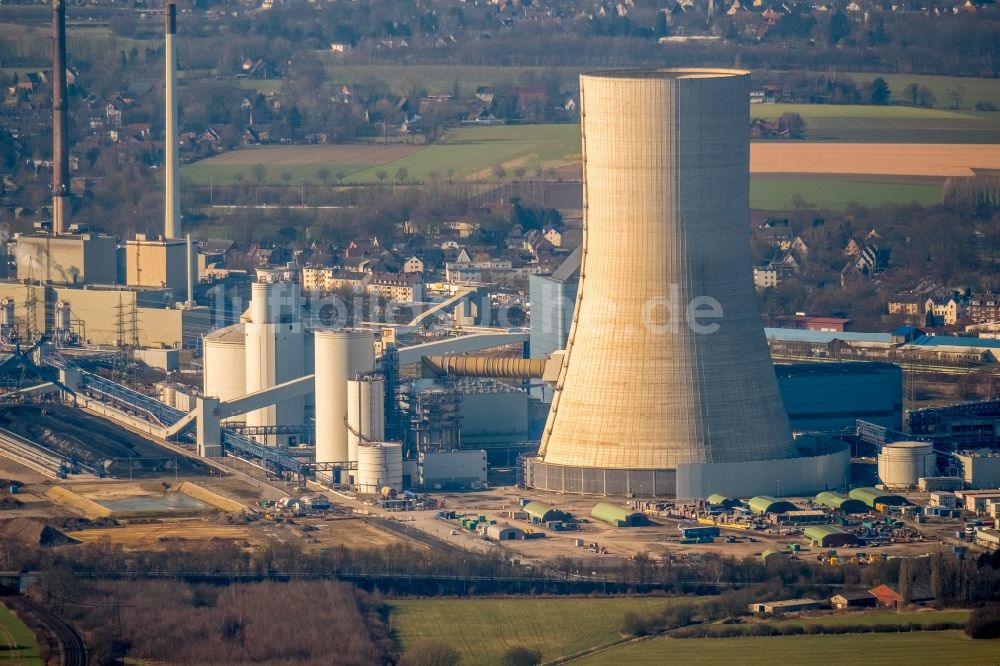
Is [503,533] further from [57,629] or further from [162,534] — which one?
[57,629]

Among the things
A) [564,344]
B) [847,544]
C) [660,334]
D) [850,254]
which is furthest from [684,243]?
[850,254]

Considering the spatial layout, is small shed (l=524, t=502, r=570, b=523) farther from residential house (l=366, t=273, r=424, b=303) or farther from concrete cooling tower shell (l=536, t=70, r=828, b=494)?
residential house (l=366, t=273, r=424, b=303)

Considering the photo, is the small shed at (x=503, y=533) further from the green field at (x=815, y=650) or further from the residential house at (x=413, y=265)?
the residential house at (x=413, y=265)

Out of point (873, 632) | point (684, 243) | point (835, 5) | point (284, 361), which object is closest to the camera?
point (873, 632)

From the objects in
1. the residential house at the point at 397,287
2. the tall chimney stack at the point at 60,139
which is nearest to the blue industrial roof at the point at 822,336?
the residential house at the point at 397,287

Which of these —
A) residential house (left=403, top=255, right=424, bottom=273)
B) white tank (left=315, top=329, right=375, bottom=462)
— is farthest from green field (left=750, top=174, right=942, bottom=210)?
white tank (left=315, top=329, right=375, bottom=462)

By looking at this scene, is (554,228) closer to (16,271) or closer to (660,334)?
(16,271)

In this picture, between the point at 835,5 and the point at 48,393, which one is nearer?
the point at 48,393
